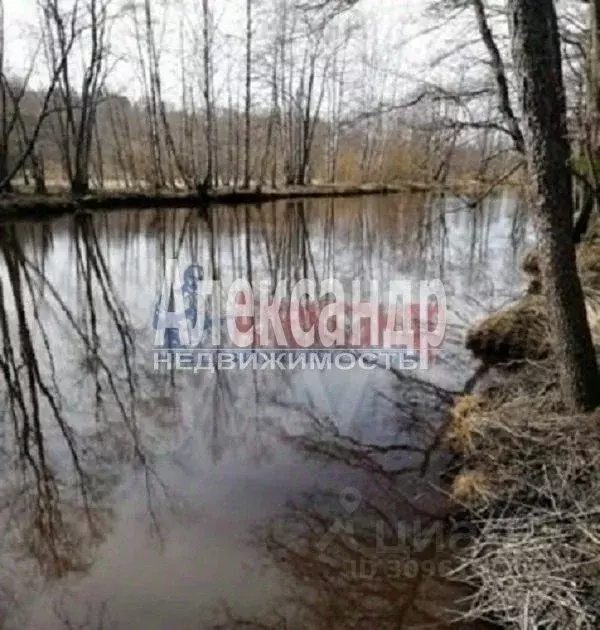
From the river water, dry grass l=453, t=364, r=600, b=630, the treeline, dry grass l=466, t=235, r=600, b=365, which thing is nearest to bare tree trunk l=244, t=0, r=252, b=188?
the treeline

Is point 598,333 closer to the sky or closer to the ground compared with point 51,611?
closer to the sky

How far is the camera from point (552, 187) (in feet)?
12.8

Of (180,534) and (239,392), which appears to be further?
(239,392)

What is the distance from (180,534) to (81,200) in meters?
22.0

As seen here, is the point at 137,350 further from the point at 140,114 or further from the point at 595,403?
the point at 140,114

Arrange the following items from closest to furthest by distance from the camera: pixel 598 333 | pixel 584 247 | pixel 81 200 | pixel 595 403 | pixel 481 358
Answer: pixel 595 403, pixel 598 333, pixel 481 358, pixel 584 247, pixel 81 200

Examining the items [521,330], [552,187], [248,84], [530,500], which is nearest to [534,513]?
[530,500]

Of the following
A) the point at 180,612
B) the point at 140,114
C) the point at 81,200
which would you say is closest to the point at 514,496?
the point at 180,612

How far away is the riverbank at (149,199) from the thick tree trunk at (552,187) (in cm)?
1178

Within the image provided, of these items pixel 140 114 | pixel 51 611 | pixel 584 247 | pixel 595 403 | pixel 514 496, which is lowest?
pixel 51 611

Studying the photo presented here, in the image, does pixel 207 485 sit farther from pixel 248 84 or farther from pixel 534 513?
pixel 248 84

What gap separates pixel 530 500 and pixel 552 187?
6.47ft

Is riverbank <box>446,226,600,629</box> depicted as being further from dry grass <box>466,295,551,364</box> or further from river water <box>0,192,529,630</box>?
dry grass <box>466,295,551,364</box>

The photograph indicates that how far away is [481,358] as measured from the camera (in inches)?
275
